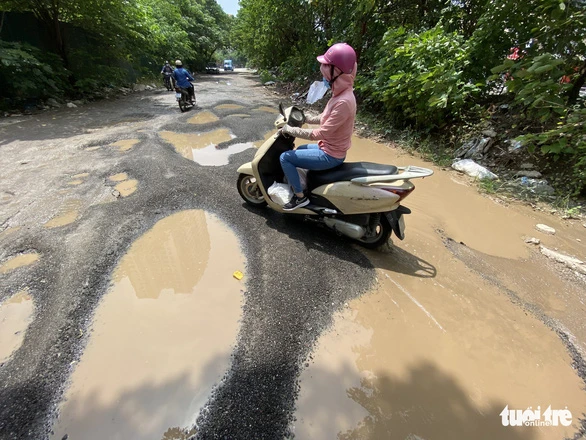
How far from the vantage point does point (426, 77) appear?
5.15 metres

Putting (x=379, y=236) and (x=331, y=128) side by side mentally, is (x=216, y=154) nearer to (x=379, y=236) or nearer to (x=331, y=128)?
(x=331, y=128)

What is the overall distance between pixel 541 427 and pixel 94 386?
8.84 ft

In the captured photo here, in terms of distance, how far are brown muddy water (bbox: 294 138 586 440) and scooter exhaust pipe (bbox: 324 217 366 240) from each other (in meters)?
0.31

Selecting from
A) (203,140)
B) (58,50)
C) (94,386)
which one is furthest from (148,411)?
(58,50)

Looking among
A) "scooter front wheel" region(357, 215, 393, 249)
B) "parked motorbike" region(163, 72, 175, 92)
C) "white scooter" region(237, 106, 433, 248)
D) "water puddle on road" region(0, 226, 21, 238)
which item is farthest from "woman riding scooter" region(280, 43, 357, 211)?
"parked motorbike" region(163, 72, 175, 92)

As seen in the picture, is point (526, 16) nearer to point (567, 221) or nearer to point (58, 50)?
point (567, 221)

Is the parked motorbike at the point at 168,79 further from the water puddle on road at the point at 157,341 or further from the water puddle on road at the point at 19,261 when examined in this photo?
the water puddle on road at the point at 157,341

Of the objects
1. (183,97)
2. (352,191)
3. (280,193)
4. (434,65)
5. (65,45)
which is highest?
(434,65)

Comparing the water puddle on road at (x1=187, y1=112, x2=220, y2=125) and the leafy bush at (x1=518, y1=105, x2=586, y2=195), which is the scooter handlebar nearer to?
the leafy bush at (x1=518, y1=105, x2=586, y2=195)

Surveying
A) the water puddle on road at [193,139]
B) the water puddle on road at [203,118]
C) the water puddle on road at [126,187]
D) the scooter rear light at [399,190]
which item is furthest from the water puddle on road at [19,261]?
the water puddle on road at [203,118]

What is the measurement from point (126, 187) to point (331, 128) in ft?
10.0

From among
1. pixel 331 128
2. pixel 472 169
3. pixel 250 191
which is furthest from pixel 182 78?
pixel 472 169

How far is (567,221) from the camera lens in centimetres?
358

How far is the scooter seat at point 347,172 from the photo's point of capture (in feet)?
8.48
